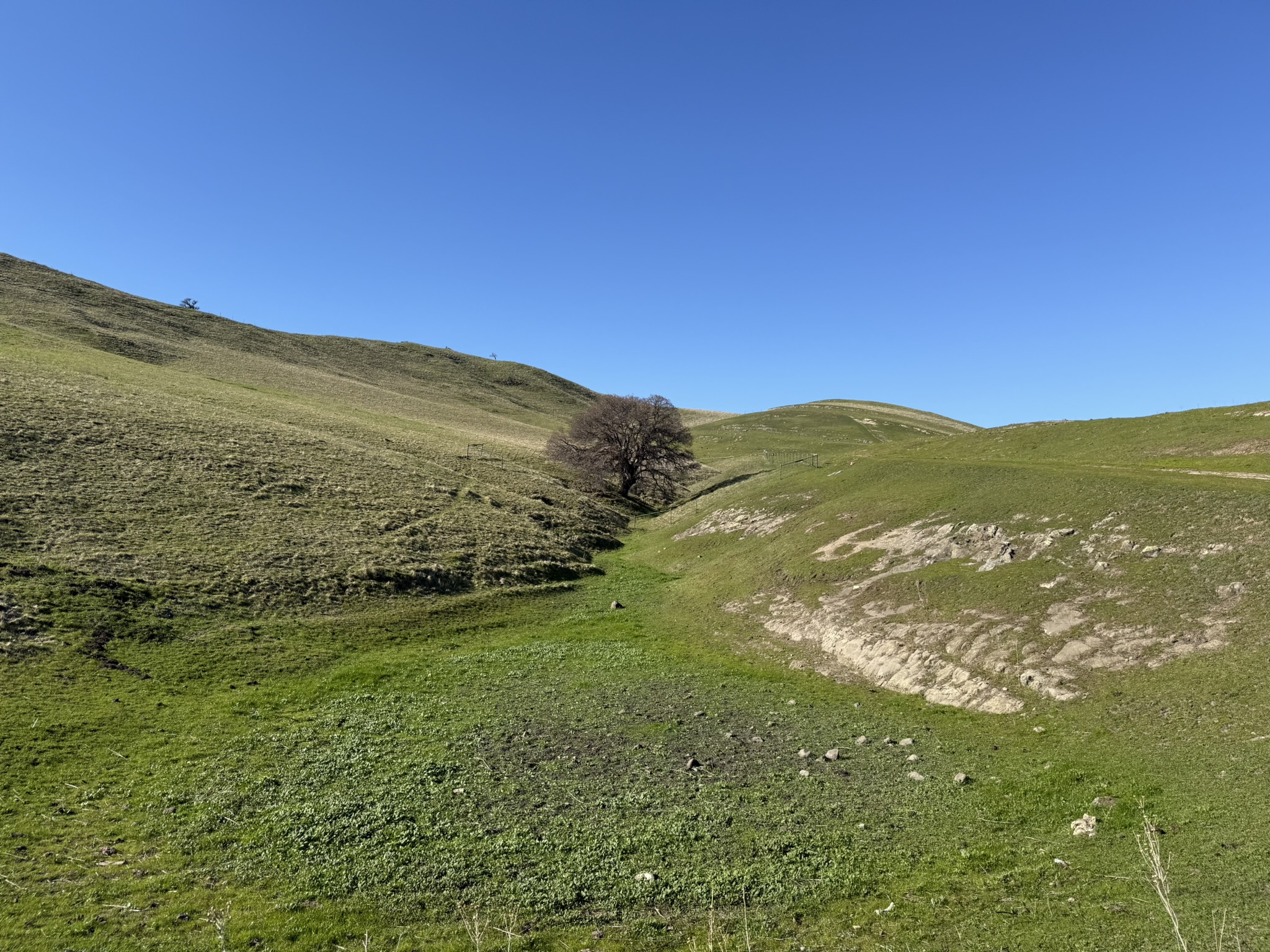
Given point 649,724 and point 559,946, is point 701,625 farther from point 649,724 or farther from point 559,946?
point 559,946

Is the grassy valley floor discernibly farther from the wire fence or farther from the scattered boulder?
the wire fence

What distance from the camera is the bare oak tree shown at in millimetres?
72562

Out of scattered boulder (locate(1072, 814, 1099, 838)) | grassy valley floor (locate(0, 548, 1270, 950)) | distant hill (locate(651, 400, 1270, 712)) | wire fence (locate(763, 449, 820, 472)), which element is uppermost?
wire fence (locate(763, 449, 820, 472))

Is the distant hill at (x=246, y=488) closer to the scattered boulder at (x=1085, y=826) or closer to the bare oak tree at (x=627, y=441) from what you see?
the bare oak tree at (x=627, y=441)

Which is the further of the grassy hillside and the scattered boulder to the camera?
the scattered boulder

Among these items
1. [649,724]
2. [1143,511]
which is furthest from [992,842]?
[1143,511]

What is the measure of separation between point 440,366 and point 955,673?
165937 mm

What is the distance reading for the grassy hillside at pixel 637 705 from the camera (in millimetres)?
12398

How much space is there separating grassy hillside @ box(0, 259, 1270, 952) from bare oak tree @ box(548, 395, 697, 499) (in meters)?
25.6

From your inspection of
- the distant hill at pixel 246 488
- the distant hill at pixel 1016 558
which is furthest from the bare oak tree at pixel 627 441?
the distant hill at pixel 1016 558

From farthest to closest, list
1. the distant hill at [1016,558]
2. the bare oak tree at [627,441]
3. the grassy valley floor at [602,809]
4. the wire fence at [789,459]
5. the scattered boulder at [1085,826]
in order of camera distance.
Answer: the bare oak tree at [627,441] → the wire fence at [789,459] → the distant hill at [1016,558] → the scattered boulder at [1085,826] → the grassy valley floor at [602,809]

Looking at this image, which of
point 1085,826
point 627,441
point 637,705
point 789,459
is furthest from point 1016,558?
point 789,459

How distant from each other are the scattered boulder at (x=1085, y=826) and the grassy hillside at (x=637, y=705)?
9.7 inches

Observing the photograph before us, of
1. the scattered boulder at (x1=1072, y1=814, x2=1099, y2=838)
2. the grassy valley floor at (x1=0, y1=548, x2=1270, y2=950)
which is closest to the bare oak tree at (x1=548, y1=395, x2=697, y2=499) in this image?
the grassy valley floor at (x1=0, y1=548, x2=1270, y2=950)
